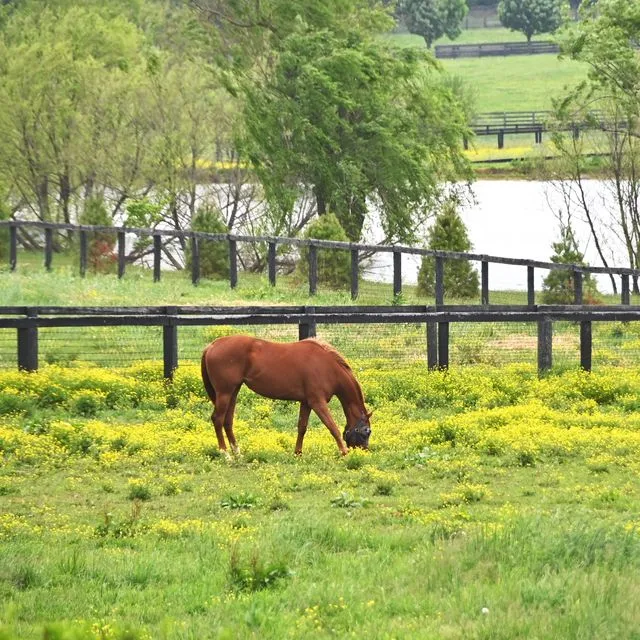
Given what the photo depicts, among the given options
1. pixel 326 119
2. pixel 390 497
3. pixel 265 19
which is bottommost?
pixel 390 497

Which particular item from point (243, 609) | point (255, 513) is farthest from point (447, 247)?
point (243, 609)

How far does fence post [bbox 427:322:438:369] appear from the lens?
20297 millimetres

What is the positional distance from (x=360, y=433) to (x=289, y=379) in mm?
940

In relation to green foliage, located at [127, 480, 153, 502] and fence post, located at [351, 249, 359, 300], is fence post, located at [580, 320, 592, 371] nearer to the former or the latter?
green foliage, located at [127, 480, 153, 502]

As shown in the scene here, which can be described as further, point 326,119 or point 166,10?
point 166,10

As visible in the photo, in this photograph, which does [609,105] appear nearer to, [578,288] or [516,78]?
[578,288]

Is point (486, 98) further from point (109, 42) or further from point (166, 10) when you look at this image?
point (109, 42)

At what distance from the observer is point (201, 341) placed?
938 inches

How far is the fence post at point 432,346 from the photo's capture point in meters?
20.3

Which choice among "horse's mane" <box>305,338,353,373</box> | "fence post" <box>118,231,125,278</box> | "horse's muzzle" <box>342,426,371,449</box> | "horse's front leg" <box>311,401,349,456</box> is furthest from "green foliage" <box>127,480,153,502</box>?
"fence post" <box>118,231,125,278</box>

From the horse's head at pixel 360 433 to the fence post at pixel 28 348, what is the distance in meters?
5.92

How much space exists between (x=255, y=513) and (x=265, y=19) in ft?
124

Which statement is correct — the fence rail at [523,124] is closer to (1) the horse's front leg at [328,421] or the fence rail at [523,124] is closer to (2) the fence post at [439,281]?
(2) the fence post at [439,281]

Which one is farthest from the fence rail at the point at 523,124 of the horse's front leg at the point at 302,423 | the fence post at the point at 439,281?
the horse's front leg at the point at 302,423
